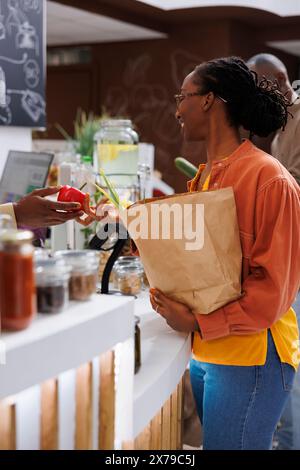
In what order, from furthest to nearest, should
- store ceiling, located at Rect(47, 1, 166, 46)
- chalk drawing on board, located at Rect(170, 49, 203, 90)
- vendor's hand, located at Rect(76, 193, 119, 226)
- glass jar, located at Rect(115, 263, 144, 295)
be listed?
chalk drawing on board, located at Rect(170, 49, 203, 90), store ceiling, located at Rect(47, 1, 166, 46), glass jar, located at Rect(115, 263, 144, 295), vendor's hand, located at Rect(76, 193, 119, 226)

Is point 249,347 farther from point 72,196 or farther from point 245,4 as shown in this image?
point 245,4

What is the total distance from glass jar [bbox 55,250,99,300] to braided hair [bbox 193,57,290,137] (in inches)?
27.0

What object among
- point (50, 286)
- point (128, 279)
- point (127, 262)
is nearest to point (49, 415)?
point (50, 286)

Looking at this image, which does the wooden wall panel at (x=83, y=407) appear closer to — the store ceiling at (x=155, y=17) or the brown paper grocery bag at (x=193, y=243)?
the brown paper grocery bag at (x=193, y=243)

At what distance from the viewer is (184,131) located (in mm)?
1800

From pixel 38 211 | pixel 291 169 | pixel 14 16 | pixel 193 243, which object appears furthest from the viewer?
pixel 14 16

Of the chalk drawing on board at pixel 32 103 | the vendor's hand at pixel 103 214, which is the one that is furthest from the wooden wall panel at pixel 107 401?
the chalk drawing on board at pixel 32 103

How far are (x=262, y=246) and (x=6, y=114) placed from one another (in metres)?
2.62

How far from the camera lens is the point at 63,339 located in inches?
42.6

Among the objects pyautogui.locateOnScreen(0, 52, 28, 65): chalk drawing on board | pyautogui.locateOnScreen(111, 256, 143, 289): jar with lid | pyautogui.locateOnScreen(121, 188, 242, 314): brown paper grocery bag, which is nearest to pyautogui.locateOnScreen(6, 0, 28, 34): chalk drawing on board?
pyautogui.locateOnScreen(0, 52, 28, 65): chalk drawing on board

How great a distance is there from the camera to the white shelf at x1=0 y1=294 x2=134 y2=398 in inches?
39.9

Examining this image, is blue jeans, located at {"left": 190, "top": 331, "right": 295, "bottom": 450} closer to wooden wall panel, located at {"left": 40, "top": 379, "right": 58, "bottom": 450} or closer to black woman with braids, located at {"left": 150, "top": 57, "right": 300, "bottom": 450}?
black woman with braids, located at {"left": 150, "top": 57, "right": 300, "bottom": 450}

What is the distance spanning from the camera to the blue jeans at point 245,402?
1653 mm

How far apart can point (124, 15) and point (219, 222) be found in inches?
255
